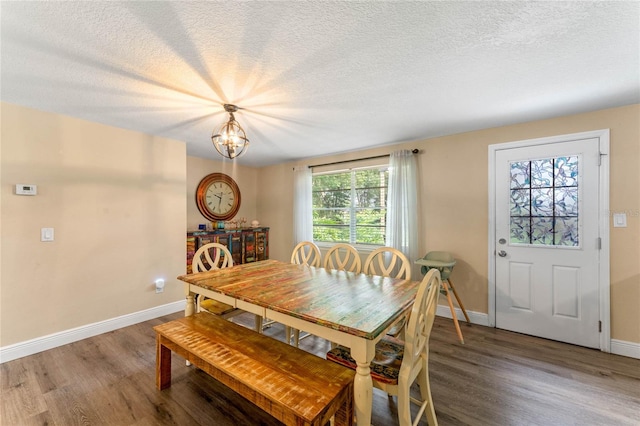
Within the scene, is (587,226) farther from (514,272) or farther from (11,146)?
(11,146)

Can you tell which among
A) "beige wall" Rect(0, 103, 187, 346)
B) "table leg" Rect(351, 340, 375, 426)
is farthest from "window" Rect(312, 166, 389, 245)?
"table leg" Rect(351, 340, 375, 426)

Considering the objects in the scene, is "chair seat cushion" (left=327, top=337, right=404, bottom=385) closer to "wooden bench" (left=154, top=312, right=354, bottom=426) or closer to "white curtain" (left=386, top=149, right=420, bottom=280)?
"wooden bench" (left=154, top=312, right=354, bottom=426)

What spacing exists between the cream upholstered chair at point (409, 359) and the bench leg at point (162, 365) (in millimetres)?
1260

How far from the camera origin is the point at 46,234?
101 inches

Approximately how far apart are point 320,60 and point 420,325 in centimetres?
173

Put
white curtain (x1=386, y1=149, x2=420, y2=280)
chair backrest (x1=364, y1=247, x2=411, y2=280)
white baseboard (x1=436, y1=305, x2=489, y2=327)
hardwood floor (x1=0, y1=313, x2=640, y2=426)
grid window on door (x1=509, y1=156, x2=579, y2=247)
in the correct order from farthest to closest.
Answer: white curtain (x1=386, y1=149, x2=420, y2=280), white baseboard (x1=436, y1=305, x2=489, y2=327), grid window on door (x1=509, y1=156, x2=579, y2=247), chair backrest (x1=364, y1=247, x2=411, y2=280), hardwood floor (x1=0, y1=313, x2=640, y2=426)

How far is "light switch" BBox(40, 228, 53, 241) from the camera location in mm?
2535

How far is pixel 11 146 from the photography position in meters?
2.38

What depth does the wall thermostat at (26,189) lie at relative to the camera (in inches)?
94.5

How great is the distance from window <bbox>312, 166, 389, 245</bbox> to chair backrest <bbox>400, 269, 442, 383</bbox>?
236cm

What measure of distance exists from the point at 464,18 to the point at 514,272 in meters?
2.68

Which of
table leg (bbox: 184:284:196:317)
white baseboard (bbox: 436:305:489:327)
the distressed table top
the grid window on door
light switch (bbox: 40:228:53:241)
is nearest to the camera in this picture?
the distressed table top

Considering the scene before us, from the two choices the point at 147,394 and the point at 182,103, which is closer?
the point at 147,394

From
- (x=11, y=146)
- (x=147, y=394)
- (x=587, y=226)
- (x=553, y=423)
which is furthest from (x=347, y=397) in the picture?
(x=11, y=146)
